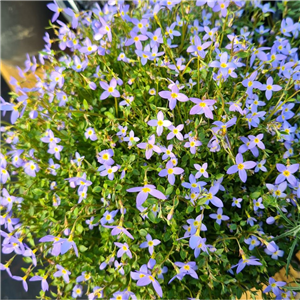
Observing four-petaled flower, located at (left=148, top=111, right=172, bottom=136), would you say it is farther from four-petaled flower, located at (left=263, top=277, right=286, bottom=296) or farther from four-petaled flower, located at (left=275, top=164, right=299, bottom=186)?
four-petaled flower, located at (left=263, top=277, right=286, bottom=296)

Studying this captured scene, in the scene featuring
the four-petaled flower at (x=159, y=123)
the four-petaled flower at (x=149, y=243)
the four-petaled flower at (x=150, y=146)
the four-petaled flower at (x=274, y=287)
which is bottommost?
the four-petaled flower at (x=274, y=287)

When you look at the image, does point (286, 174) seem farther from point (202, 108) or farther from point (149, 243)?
point (149, 243)

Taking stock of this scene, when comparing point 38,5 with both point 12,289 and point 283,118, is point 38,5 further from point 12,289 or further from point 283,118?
point 12,289

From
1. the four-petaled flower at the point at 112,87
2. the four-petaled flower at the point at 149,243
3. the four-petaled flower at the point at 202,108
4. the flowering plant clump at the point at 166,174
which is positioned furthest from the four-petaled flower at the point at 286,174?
the four-petaled flower at the point at 112,87

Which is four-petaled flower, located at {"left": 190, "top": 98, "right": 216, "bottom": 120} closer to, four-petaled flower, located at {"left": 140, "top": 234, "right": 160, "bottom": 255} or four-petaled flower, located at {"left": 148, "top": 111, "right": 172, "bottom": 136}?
four-petaled flower, located at {"left": 148, "top": 111, "right": 172, "bottom": 136}

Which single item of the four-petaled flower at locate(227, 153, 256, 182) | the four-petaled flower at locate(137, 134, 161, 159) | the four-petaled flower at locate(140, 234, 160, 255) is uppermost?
the four-petaled flower at locate(137, 134, 161, 159)

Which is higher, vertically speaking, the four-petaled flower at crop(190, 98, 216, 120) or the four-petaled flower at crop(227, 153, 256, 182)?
the four-petaled flower at crop(190, 98, 216, 120)

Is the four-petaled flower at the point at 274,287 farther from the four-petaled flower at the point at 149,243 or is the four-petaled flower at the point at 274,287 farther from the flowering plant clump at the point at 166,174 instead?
the four-petaled flower at the point at 149,243

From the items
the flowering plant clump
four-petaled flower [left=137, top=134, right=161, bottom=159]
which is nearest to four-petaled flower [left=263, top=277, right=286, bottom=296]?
the flowering plant clump

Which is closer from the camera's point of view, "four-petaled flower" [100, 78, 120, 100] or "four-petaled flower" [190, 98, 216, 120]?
Result: "four-petaled flower" [190, 98, 216, 120]
